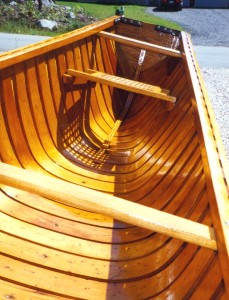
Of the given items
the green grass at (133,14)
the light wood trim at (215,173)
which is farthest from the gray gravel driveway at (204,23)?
the light wood trim at (215,173)

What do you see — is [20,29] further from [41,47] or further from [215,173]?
[215,173]

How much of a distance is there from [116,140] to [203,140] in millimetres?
2245

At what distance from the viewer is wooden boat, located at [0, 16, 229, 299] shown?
4.53ft

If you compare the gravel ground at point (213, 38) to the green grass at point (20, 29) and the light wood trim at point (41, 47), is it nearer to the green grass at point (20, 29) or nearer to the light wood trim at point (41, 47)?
the light wood trim at point (41, 47)

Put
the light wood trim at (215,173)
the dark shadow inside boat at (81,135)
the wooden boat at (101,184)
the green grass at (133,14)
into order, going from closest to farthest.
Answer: the light wood trim at (215,173), the wooden boat at (101,184), the dark shadow inside boat at (81,135), the green grass at (133,14)

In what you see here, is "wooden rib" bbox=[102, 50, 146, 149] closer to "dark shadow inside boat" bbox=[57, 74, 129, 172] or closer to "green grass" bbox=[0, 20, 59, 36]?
"dark shadow inside boat" bbox=[57, 74, 129, 172]

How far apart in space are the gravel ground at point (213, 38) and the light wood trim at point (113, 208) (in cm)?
365

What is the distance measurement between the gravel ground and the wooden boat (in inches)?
68.7

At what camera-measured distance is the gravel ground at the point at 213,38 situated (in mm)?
6459

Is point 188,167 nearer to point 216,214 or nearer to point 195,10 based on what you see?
point 216,214

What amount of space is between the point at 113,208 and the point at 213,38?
45.3 feet

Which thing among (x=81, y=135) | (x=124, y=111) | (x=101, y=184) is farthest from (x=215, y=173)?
(x=124, y=111)

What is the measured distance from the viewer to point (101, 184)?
10.6 ft

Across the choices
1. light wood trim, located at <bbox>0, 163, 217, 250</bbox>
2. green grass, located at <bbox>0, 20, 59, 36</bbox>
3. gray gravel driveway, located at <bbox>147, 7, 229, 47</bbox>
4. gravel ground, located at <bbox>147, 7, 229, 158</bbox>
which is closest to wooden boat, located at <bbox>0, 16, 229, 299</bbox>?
light wood trim, located at <bbox>0, 163, 217, 250</bbox>
